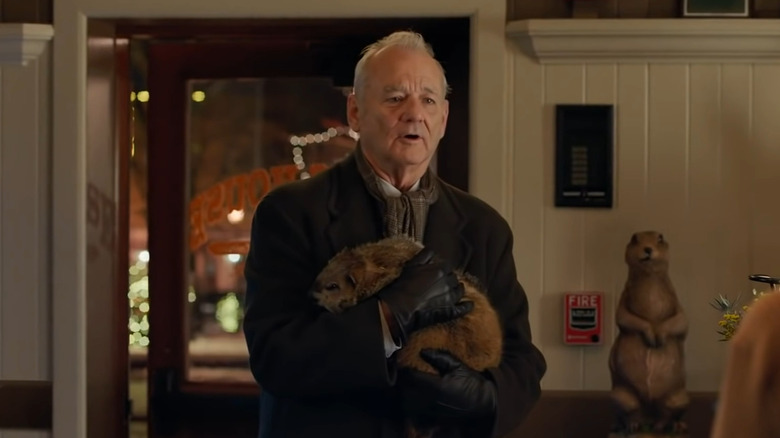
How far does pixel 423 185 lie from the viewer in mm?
1721

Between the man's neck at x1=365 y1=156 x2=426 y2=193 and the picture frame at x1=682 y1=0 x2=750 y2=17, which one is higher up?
the picture frame at x1=682 y1=0 x2=750 y2=17

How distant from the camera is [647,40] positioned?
2.71 m

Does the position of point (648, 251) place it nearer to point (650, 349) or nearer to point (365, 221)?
point (650, 349)

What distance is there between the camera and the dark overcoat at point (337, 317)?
5.01 ft

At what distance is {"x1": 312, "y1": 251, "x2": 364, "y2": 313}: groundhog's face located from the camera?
157cm

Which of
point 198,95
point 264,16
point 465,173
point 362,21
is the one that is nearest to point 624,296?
point 465,173

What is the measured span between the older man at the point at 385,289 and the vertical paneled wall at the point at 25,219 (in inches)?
53.6

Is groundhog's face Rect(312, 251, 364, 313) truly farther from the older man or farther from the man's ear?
the man's ear

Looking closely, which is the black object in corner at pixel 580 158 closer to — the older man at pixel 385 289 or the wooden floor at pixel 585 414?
the wooden floor at pixel 585 414

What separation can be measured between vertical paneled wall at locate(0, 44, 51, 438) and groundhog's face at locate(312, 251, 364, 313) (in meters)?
1.50

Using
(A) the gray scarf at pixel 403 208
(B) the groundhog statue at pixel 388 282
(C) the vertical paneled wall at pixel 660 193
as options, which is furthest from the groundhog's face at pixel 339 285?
(C) the vertical paneled wall at pixel 660 193

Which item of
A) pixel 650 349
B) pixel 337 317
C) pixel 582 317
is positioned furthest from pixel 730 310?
pixel 337 317

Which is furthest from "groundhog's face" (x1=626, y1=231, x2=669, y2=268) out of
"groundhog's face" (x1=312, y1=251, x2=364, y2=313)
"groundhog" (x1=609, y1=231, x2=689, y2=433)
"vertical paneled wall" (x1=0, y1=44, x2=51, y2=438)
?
"vertical paneled wall" (x1=0, y1=44, x2=51, y2=438)

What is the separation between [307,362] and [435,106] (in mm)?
455
